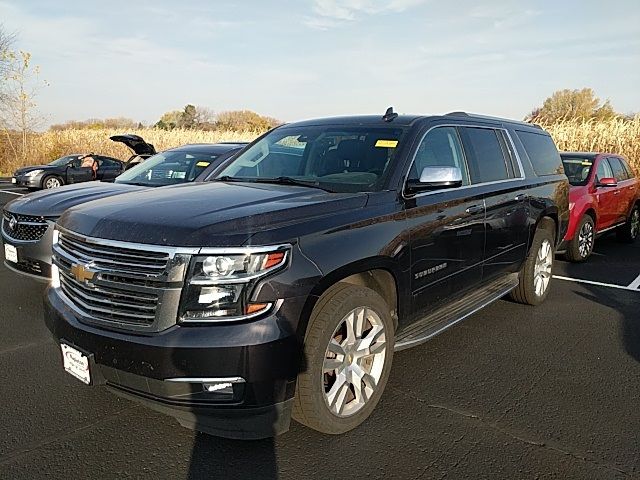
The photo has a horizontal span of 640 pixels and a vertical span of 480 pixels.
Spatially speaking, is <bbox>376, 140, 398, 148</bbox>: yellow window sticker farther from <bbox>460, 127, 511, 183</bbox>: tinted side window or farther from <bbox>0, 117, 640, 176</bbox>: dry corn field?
<bbox>0, 117, 640, 176</bbox>: dry corn field

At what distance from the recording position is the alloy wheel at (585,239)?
7.88 meters

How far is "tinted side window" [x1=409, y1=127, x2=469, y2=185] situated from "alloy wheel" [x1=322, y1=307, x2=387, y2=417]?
1145mm

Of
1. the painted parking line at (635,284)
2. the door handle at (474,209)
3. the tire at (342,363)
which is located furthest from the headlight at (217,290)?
the painted parking line at (635,284)

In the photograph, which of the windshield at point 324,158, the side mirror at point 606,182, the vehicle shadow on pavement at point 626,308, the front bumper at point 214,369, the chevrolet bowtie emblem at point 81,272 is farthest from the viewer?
the side mirror at point 606,182

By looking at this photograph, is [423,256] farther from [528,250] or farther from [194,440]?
[528,250]

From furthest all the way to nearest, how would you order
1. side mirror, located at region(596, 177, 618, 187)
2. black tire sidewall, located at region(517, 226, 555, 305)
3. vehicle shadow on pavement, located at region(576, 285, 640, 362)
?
side mirror, located at region(596, 177, 618, 187)
black tire sidewall, located at region(517, 226, 555, 305)
vehicle shadow on pavement, located at region(576, 285, 640, 362)

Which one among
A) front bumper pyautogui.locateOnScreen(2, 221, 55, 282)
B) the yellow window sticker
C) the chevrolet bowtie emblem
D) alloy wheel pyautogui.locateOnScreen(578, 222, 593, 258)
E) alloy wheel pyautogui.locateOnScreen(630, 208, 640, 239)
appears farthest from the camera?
alloy wheel pyautogui.locateOnScreen(630, 208, 640, 239)

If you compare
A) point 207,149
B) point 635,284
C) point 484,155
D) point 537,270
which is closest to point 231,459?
point 484,155

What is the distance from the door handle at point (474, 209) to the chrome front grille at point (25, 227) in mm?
4097

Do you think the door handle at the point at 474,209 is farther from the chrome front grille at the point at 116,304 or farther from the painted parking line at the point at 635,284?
the painted parking line at the point at 635,284

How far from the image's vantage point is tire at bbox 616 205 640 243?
31.6ft

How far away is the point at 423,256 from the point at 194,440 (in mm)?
1867

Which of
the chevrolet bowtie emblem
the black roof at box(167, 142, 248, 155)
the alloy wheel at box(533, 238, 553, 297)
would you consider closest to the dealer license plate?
the chevrolet bowtie emblem

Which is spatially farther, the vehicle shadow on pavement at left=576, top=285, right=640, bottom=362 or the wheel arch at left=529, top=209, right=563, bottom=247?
the wheel arch at left=529, top=209, right=563, bottom=247
